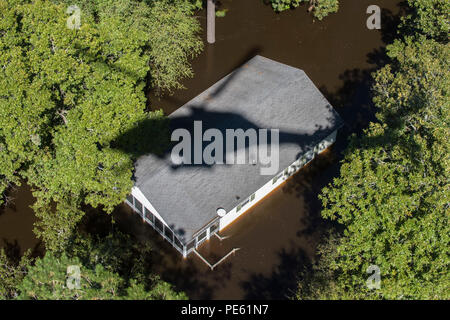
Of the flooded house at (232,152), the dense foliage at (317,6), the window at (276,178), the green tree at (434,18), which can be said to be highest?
the green tree at (434,18)

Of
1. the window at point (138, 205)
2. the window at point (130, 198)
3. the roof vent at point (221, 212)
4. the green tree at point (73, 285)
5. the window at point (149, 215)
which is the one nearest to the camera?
the green tree at point (73, 285)

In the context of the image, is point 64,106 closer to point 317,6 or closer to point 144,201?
point 144,201

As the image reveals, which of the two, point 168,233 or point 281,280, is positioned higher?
point 168,233

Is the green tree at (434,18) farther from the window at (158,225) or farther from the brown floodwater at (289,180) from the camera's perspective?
the window at (158,225)

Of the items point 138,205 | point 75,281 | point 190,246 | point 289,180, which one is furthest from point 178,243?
point 289,180

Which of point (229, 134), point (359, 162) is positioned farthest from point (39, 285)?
point (359, 162)

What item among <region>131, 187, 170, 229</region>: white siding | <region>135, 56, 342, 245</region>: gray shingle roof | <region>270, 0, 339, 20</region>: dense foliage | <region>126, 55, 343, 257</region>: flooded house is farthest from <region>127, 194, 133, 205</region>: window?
<region>270, 0, 339, 20</region>: dense foliage

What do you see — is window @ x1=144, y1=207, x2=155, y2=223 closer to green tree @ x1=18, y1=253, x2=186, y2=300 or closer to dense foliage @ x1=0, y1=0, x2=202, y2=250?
dense foliage @ x1=0, y1=0, x2=202, y2=250

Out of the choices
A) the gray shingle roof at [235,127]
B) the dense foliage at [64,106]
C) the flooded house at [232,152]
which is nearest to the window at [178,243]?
the flooded house at [232,152]
